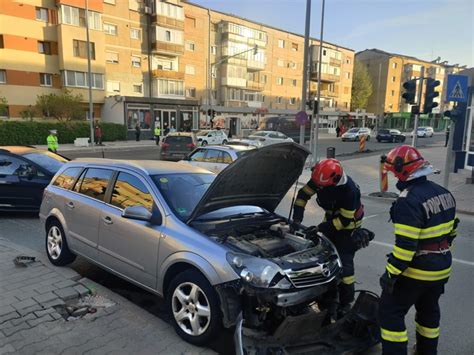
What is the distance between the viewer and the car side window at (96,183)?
14.0 feet

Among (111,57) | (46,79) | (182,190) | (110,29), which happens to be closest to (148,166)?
(182,190)

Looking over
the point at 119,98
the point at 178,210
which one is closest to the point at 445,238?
the point at 178,210

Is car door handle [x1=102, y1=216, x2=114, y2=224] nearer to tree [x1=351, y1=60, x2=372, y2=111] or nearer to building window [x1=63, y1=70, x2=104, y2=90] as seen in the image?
building window [x1=63, y1=70, x2=104, y2=90]

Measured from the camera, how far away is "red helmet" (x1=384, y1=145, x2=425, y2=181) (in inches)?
105

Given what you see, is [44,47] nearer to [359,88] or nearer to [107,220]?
[107,220]

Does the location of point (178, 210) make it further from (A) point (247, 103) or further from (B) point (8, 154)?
(A) point (247, 103)

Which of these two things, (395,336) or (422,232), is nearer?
(422,232)

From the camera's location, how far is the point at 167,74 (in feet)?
128

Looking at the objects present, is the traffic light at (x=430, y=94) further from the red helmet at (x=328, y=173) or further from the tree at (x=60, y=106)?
the tree at (x=60, y=106)

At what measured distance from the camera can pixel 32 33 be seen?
30922 mm

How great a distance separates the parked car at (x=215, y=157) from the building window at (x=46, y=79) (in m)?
27.6

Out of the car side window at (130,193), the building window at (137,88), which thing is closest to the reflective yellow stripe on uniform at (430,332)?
the car side window at (130,193)

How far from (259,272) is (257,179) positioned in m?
1.26

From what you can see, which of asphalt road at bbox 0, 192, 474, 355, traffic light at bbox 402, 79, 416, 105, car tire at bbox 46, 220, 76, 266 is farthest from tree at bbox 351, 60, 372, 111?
car tire at bbox 46, 220, 76, 266
